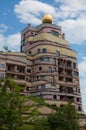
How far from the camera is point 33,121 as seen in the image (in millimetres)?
16969

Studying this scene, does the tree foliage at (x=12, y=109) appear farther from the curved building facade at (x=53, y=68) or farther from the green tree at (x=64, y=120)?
the curved building facade at (x=53, y=68)

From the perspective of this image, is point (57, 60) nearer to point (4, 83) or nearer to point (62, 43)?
point (62, 43)

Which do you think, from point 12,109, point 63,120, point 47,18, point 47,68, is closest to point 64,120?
point 63,120

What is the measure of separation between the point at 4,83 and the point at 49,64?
37.4m

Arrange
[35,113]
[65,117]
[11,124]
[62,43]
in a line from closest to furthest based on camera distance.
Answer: [11,124] < [35,113] < [65,117] < [62,43]

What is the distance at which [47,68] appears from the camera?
53.8 metres

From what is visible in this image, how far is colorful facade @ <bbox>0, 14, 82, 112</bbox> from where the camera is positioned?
169 feet

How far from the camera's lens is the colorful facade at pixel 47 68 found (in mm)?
51406

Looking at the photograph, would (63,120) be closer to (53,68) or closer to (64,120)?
(64,120)

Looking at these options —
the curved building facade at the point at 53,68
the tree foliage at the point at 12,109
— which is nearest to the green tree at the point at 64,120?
the tree foliage at the point at 12,109

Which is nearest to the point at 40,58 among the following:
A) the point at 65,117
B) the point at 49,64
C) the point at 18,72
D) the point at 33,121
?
the point at 49,64

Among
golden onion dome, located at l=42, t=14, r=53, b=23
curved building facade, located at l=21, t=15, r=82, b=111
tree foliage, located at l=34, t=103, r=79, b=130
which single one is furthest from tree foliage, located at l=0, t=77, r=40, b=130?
golden onion dome, located at l=42, t=14, r=53, b=23

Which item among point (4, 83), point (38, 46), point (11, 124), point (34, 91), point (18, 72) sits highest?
point (38, 46)

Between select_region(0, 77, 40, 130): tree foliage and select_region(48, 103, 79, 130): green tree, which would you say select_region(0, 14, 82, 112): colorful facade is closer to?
select_region(48, 103, 79, 130): green tree
